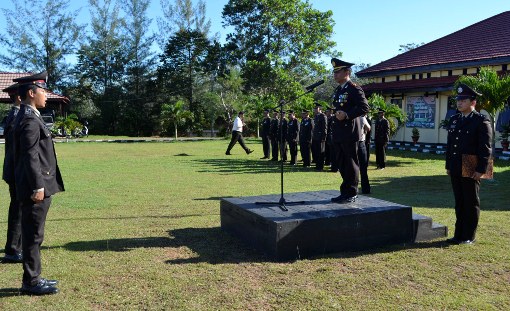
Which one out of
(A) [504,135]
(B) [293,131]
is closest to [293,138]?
(B) [293,131]

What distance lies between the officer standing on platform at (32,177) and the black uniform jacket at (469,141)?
4323mm

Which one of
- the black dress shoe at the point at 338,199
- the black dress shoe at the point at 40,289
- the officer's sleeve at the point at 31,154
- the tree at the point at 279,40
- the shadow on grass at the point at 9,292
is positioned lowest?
the shadow on grass at the point at 9,292

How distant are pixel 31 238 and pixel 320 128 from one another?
1154 cm

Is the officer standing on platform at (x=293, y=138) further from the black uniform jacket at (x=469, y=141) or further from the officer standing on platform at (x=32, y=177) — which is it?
the officer standing on platform at (x=32, y=177)

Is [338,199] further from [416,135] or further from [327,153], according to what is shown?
[416,135]

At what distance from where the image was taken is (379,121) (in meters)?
15.5

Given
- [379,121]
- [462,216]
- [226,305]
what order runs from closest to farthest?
[226,305] → [462,216] → [379,121]

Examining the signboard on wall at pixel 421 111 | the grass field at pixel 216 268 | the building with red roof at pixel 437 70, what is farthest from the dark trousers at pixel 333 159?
the signboard on wall at pixel 421 111

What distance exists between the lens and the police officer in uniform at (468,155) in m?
5.48

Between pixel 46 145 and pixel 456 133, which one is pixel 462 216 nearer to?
pixel 456 133

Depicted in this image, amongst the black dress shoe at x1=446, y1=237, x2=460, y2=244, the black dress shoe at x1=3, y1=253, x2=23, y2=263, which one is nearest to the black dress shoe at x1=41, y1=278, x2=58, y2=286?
the black dress shoe at x1=3, y1=253, x2=23, y2=263

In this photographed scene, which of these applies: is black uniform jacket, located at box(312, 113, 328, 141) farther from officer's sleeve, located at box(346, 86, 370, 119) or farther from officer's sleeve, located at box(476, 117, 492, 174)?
officer's sleeve, located at box(476, 117, 492, 174)

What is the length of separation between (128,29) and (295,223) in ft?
155

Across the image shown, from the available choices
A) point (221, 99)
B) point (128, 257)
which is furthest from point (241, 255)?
point (221, 99)
